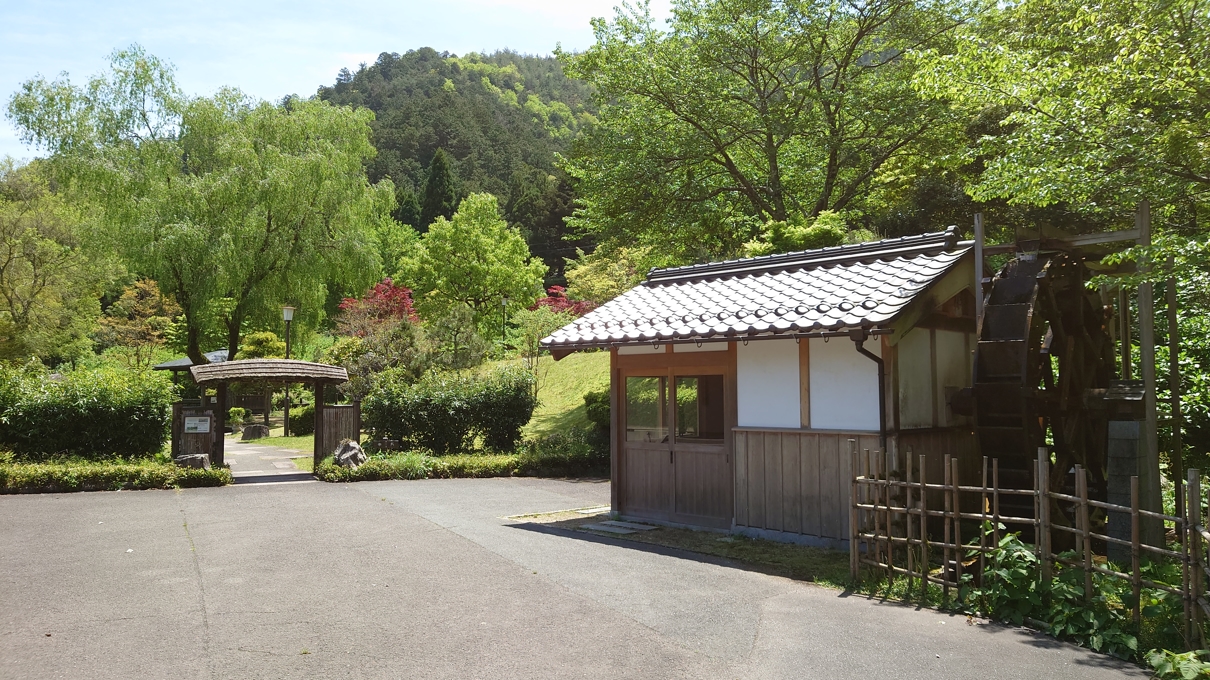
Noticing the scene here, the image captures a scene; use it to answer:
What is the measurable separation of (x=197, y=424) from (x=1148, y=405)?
16.6m

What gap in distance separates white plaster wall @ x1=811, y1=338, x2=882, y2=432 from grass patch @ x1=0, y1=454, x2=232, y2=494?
39.6 feet

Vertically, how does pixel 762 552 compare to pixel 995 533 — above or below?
below

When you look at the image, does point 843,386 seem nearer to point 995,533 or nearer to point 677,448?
point 677,448

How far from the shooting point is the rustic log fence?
5531 millimetres

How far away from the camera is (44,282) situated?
3206cm

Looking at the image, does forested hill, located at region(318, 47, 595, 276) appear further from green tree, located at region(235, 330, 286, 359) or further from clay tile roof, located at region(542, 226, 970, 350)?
clay tile roof, located at region(542, 226, 970, 350)

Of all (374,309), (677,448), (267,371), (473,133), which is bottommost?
(677,448)

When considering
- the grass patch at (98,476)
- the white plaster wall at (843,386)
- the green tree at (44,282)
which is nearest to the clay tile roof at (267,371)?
the grass patch at (98,476)

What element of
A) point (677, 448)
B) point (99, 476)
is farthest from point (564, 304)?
point (677, 448)

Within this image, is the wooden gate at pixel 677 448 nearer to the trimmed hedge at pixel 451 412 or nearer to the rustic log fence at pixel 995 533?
the rustic log fence at pixel 995 533

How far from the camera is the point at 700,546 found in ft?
33.0

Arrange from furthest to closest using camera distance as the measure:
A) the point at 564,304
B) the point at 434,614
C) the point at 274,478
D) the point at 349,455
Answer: the point at 564,304 < the point at 349,455 < the point at 274,478 < the point at 434,614

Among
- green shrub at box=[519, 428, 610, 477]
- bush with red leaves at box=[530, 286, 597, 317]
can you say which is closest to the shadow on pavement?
green shrub at box=[519, 428, 610, 477]

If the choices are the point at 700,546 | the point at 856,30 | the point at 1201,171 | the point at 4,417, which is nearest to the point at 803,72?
the point at 856,30
